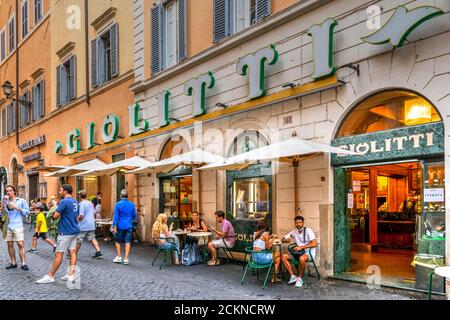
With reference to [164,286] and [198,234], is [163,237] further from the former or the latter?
[164,286]

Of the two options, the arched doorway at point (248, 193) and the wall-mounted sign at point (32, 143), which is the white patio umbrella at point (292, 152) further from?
the wall-mounted sign at point (32, 143)

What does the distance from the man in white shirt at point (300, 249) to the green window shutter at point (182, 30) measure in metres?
6.33

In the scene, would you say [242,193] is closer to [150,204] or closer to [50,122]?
[150,204]

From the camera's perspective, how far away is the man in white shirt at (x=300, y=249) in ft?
25.3

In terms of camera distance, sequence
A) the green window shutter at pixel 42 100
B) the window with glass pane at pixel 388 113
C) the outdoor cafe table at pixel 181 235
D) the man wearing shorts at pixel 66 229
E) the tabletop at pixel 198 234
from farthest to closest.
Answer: the green window shutter at pixel 42 100 < the outdoor cafe table at pixel 181 235 < the tabletop at pixel 198 234 < the man wearing shorts at pixel 66 229 < the window with glass pane at pixel 388 113

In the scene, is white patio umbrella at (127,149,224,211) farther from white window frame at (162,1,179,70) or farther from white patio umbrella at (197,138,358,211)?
white window frame at (162,1,179,70)

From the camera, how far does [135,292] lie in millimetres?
7195

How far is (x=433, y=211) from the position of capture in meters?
6.87

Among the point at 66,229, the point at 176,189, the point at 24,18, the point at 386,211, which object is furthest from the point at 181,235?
the point at 24,18

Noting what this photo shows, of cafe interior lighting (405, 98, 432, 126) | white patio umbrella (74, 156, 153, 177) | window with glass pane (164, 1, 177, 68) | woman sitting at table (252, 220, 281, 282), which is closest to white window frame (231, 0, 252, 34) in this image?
window with glass pane (164, 1, 177, 68)

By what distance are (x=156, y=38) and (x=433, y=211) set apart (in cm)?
951

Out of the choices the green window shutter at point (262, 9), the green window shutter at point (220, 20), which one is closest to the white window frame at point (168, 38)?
the green window shutter at point (220, 20)

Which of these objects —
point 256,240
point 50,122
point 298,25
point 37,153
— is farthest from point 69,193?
point 37,153

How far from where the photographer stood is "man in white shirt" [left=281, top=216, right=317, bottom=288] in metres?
7.72
